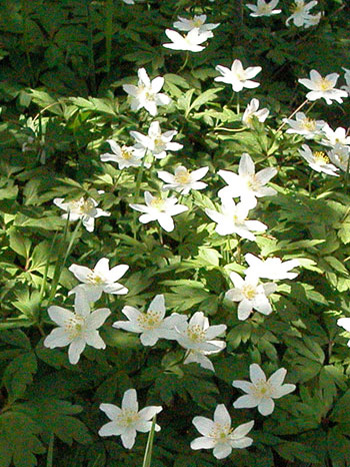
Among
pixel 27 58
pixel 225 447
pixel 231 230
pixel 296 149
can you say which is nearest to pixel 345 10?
pixel 296 149

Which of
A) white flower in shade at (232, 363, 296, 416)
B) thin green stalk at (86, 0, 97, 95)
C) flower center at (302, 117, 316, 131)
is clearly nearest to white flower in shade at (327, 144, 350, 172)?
flower center at (302, 117, 316, 131)

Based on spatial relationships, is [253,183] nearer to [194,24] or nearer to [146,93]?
[146,93]

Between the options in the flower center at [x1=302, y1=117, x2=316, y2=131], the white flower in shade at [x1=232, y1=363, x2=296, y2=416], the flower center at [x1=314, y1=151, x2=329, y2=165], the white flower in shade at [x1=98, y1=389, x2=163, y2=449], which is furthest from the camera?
the flower center at [x1=302, y1=117, x2=316, y2=131]

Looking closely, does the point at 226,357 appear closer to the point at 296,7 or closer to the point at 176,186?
the point at 176,186

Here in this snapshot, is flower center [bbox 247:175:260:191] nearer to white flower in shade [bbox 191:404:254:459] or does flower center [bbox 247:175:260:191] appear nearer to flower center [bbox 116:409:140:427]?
white flower in shade [bbox 191:404:254:459]

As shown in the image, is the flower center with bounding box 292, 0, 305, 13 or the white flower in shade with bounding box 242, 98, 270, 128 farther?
the flower center with bounding box 292, 0, 305, 13

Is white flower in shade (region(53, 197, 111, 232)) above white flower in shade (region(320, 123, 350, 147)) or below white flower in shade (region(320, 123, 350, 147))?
above

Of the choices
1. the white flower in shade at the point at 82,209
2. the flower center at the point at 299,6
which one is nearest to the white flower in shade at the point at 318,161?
the white flower in shade at the point at 82,209
